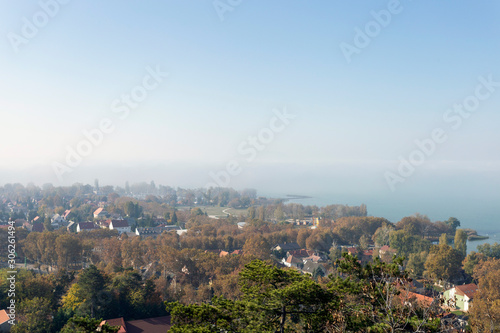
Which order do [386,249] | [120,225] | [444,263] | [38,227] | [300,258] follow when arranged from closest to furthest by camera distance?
[444,263], [300,258], [386,249], [38,227], [120,225]

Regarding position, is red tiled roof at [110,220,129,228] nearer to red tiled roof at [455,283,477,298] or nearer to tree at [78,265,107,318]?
tree at [78,265,107,318]

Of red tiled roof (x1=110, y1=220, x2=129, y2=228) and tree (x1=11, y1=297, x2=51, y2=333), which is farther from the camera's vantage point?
red tiled roof (x1=110, y1=220, x2=129, y2=228)

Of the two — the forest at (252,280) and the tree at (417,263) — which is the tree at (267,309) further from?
the tree at (417,263)

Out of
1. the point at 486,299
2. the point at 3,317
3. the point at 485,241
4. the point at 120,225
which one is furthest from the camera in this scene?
the point at 485,241

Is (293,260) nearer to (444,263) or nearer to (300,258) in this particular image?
(300,258)

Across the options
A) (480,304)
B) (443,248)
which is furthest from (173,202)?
(480,304)

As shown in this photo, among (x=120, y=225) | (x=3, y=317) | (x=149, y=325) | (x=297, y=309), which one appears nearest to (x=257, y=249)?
(x=149, y=325)

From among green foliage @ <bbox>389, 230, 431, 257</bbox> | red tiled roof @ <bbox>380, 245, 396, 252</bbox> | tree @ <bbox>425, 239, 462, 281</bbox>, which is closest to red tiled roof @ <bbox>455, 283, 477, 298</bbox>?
tree @ <bbox>425, 239, 462, 281</bbox>

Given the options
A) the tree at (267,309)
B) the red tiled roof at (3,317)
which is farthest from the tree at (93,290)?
the tree at (267,309)

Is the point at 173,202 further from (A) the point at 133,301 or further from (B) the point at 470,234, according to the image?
(A) the point at 133,301

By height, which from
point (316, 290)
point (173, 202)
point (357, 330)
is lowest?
point (173, 202)

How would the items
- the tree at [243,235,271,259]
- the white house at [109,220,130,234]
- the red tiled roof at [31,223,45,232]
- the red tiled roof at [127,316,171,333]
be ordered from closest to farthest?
the red tiled roof at [127,316,171,333] → the tree at [243,235,271,259] → the red tiled roof at [31,223,45,232] → the white house at [109,220,130,234]
